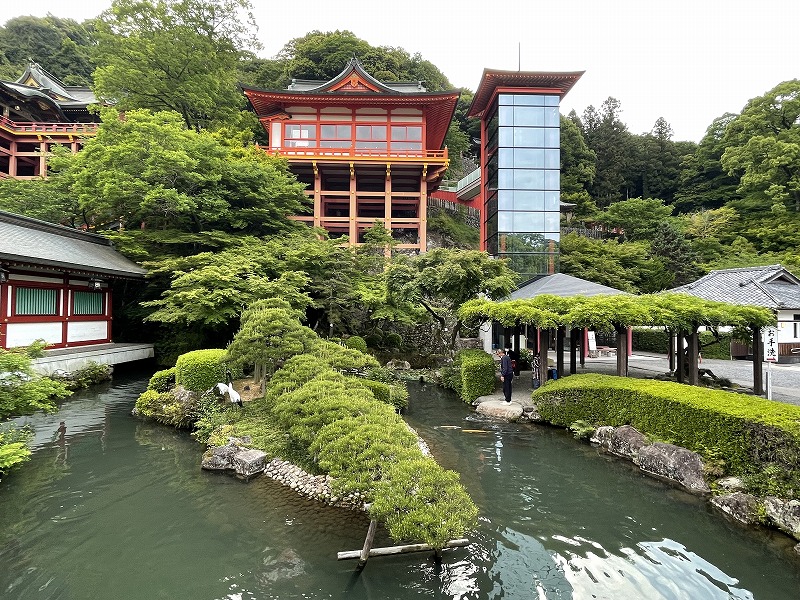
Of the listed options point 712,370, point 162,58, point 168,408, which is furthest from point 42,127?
point 712,370

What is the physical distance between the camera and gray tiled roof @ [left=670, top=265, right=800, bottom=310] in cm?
1510

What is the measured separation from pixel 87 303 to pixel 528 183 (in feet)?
72.3

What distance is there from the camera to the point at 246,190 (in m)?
17.1

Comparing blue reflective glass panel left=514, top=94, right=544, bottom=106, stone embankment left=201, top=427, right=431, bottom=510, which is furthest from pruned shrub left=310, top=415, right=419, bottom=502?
blue reflective glass panel left=514, top=94, right=544, bottom=106

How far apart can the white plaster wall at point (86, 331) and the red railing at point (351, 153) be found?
13.2 metres

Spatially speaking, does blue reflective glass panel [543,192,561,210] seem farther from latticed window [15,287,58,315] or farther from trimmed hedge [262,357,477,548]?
latticed window [15,287,58,315]

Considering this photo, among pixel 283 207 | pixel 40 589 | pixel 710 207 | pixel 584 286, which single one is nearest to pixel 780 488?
pixel 40 589

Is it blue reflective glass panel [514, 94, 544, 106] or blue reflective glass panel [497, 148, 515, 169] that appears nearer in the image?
blue reflective glass panel [497, 148, 515, 169]

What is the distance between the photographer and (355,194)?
24156 mm

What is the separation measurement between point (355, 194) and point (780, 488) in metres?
22.3

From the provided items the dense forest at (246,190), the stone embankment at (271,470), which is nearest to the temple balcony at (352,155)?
the dense forest at (246,190)

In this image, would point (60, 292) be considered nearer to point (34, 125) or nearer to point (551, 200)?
point (551, 200)

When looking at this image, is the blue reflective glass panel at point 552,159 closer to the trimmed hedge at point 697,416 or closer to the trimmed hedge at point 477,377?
the trimmed hedge at point 477,377

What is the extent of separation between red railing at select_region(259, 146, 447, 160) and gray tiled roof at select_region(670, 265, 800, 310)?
14.7 m
